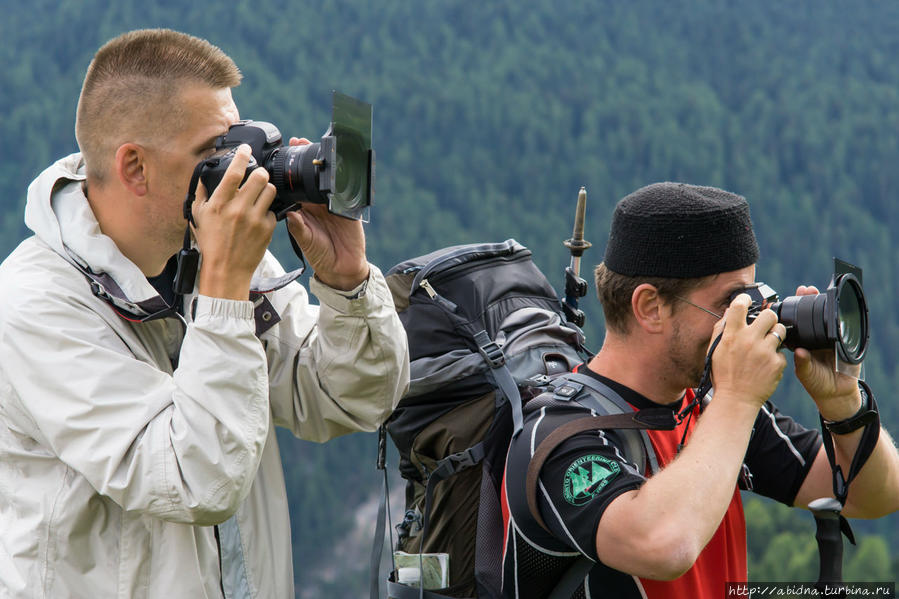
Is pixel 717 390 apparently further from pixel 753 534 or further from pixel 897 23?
pixel 897 23

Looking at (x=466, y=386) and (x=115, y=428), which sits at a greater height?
(x=115, y=428)

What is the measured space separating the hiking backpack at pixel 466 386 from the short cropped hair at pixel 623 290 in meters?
0.28

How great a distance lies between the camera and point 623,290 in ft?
8.03

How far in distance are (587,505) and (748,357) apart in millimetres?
487

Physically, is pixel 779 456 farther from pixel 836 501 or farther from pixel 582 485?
pixel 582 485

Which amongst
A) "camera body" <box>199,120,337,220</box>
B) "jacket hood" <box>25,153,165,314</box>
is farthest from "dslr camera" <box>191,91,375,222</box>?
"jacket hood" <box>25,153,165,314</box>

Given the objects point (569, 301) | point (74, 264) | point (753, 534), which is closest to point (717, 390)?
point (569, 301)

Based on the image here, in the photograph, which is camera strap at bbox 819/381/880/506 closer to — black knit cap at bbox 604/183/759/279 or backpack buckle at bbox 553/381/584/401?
black knit cap at bbox 604/183/759/279

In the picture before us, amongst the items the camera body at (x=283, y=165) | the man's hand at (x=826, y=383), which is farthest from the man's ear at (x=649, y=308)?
the camera body at (x=283, y=165)

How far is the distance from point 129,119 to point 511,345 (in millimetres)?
1174

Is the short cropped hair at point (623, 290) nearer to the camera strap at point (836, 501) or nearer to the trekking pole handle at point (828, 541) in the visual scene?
the camera strap at point (836, 501)

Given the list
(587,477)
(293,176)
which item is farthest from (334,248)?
(587,477)

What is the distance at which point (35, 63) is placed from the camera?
24609mm

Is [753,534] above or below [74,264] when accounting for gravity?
below
